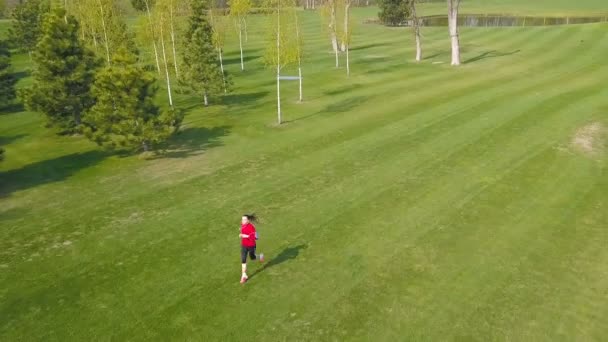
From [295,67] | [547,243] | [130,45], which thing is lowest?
[547,243]

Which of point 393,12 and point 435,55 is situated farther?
point 393,12

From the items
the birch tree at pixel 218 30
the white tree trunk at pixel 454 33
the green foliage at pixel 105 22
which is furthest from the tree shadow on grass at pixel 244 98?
the white tree trunk at pixel 454 33

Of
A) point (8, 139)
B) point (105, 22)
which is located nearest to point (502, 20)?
point (105, 22)

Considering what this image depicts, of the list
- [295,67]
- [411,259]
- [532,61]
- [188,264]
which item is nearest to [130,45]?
[295,67]

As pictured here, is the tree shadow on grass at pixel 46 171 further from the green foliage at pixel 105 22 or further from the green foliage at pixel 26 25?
the green foliage at pixel 26 25

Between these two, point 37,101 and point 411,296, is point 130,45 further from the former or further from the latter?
point 411,296

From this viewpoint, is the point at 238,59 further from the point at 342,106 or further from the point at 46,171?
the point at 46,171
